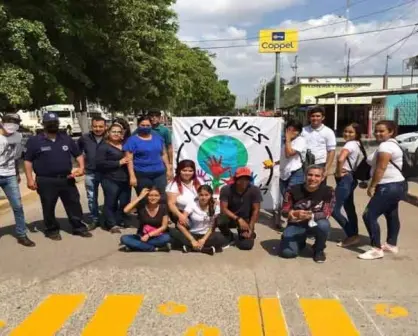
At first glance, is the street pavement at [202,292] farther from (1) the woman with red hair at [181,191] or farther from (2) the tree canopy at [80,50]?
(2) the tree canopy at [80,50]

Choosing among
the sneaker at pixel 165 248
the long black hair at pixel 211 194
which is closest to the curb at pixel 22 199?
the sneaker at pixel 165 248

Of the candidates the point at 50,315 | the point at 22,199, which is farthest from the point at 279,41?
the point at 50,315

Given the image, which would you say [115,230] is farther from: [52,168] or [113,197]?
[52,168]

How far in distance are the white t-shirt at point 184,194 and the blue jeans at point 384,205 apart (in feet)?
7.00

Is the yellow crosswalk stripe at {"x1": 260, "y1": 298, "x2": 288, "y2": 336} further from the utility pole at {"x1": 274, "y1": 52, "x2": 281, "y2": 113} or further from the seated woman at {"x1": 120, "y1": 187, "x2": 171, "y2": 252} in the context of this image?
the utility pole at {"x1": 274, "y1": 52, "x2": 281, "y2": 113}

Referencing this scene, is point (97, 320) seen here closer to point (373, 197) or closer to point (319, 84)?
point (373, 197)

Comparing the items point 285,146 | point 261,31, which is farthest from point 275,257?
point 261,31

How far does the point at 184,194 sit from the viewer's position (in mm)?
6262

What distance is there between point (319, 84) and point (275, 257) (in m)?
43.4

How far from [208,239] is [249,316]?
1.94 metres

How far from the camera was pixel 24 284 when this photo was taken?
504cm

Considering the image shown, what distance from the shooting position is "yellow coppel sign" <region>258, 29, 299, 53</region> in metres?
37.2

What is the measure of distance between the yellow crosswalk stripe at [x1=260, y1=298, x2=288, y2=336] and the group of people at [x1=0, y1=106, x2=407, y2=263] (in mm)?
1423

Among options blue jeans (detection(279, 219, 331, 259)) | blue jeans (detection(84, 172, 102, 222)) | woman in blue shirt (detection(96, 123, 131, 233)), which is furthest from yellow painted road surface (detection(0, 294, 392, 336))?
blue jeans (detection(84, 172, 102, 222))
